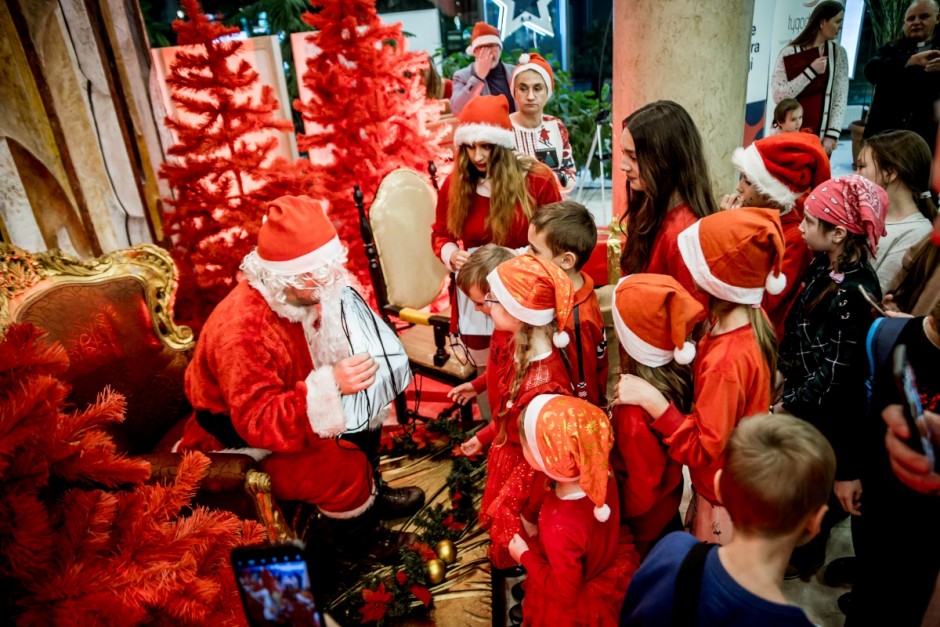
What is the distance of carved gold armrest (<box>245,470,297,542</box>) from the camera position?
2.13 metres

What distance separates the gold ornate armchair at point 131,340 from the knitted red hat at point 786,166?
8.15ft

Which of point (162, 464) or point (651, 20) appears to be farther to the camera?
point (651, 20)

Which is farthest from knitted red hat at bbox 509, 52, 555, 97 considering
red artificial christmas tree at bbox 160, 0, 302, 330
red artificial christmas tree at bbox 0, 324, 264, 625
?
red artificial christmas tree at bbox 0, 324, 264, 625

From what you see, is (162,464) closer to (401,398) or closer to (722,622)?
(401,398)

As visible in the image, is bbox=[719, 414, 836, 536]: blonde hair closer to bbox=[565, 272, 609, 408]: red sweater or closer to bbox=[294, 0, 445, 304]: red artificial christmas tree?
bbox=[565, 272, 609, 408]: red sweater

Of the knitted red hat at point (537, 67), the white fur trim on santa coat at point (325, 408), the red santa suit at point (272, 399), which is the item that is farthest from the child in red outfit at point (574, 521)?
the knitted red hat at point (537, 67)

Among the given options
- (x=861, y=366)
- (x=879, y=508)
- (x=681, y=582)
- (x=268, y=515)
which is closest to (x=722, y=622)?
(x=681, y=582)

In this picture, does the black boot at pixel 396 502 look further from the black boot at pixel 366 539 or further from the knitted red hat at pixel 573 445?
the knitted red hat at pixel 573 445

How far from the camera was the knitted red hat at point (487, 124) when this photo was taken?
10.0 feet

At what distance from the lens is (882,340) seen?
1.65 meters

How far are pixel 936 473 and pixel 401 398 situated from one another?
2.95 meters

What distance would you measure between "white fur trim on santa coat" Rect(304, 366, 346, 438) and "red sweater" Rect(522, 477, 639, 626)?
88 centimetres

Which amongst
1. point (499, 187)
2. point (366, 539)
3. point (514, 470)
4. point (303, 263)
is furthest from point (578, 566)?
point (499, 187)

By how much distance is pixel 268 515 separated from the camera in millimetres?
2195
